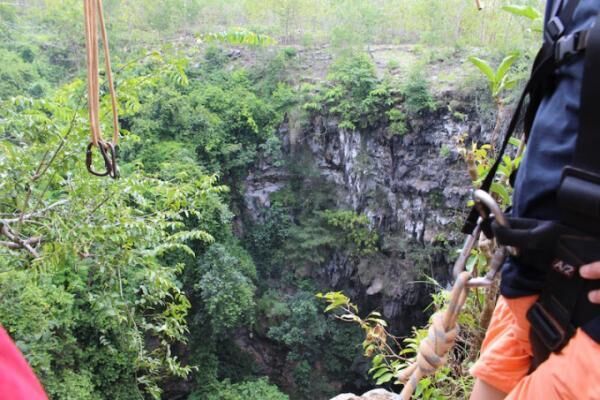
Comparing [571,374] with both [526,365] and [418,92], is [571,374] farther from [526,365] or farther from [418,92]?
[418,92]

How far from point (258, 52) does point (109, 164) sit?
9510mm

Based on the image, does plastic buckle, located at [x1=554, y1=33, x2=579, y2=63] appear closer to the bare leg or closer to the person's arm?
the person's arm

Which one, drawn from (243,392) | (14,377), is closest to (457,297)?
(14,377)

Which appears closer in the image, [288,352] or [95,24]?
[95,24]

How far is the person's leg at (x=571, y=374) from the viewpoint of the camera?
0.36 metres

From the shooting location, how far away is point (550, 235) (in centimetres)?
38

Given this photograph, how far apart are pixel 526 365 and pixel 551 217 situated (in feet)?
0.65

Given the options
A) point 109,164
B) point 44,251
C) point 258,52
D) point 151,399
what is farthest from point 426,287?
point 109,164

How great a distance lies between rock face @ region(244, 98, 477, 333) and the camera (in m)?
7.54

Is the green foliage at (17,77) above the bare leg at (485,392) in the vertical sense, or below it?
above

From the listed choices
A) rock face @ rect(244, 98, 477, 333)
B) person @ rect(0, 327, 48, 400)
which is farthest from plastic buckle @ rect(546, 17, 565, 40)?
rock face @ rect(244, 98, 477, 333)

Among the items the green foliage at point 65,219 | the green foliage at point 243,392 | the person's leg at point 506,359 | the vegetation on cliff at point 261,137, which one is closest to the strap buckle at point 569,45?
the person's leg at point 506,359

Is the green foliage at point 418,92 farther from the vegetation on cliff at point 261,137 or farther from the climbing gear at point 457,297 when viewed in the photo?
the climbing gear at point 457,297

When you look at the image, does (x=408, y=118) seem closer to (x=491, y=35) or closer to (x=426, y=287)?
(x=491, y=35)
